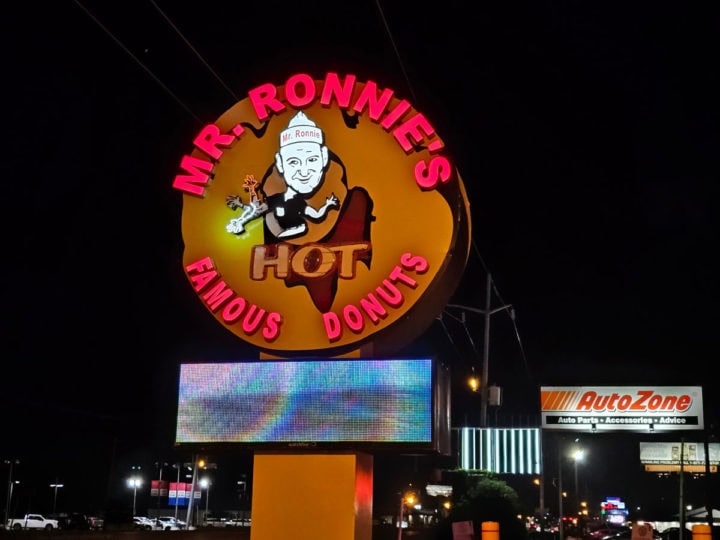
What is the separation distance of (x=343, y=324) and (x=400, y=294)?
1001mm

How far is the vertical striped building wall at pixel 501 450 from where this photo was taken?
29.3 meters

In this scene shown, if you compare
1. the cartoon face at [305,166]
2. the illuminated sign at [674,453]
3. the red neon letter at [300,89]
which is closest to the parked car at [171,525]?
the illuminated sign at [674,453]

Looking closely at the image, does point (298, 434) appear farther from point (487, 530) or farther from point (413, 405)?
point (487, 530)

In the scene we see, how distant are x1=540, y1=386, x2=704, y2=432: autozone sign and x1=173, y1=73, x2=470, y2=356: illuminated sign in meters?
14.0

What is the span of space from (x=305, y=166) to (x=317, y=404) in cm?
381

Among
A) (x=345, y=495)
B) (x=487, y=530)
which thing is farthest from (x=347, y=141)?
(x=487, y=530)

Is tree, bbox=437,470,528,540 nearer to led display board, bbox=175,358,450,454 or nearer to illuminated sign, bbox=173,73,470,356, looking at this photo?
led display board, bbox=175,358,450,454

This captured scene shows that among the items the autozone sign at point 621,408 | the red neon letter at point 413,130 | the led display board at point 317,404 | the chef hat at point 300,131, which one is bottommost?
the led display board at point 317,404

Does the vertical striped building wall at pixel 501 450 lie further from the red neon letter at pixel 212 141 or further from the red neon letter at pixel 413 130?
→ the red neon letter at pixel 212 141

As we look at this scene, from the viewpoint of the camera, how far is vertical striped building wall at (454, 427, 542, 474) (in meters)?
29.3

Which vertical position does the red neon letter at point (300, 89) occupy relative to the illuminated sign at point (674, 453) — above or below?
above

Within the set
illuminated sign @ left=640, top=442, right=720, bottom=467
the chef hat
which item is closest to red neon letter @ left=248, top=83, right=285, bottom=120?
the chef hat

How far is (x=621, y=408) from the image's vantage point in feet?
83.8

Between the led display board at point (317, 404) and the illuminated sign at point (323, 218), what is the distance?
508 mm
